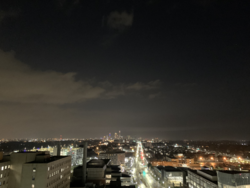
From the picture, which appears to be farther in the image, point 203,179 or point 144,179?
point 144,179

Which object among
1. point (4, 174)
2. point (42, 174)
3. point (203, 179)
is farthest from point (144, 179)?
point (4, 174)

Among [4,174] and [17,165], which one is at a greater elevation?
[17,165]

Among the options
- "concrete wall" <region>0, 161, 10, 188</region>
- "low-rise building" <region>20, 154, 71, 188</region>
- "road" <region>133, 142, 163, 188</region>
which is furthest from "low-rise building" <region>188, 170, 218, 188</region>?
"concrete wall" <region>0, 161, 10, 188</region>

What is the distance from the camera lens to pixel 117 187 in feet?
115

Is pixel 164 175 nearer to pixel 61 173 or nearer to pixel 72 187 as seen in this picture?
pixel 72 187

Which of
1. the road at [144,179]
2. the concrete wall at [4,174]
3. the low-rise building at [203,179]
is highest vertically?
the concrete wall at [4,174]

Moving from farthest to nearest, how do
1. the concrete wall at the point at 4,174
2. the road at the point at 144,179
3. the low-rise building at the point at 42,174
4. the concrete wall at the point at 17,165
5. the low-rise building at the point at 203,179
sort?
the road at the point at 144,179 < the low-rise building at the point at 203,179 < the concrete wall at the point at 17,165 < the concrete wall at the point at 4,174 < the low-rise building at the point at 42,174

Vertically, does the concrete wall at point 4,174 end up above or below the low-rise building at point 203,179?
above

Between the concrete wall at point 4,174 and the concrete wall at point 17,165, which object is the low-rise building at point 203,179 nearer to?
the concrete wall at point 17,165

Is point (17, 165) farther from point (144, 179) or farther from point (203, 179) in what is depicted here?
point (144, 179)

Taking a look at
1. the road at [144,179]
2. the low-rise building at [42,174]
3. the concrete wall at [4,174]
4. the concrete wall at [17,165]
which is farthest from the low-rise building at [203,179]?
the concrete wall at [4,174]

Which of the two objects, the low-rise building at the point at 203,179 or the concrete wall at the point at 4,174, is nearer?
the concrete wall at the point at 4,174

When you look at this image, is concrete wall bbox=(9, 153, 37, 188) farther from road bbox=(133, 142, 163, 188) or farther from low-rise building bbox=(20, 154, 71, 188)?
road bbox=(133, 142, 163, 188)

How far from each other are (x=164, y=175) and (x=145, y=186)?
7300mm
